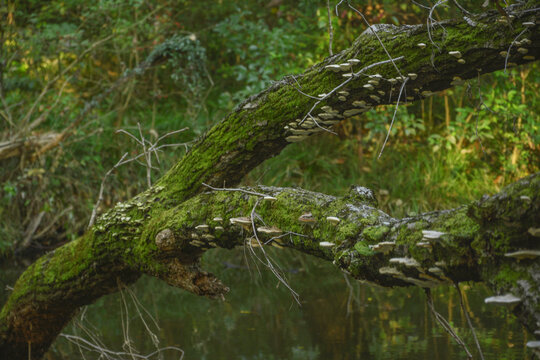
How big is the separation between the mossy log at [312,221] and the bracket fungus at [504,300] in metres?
0.02

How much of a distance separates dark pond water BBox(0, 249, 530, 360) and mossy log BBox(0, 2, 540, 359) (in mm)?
286

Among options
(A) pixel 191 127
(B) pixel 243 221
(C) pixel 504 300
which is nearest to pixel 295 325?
(B) pixel 243 221

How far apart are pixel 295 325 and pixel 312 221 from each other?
6.58 feet

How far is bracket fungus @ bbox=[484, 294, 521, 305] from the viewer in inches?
44.3

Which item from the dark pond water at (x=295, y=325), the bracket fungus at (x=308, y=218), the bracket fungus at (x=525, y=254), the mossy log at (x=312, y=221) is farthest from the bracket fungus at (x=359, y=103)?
the dark pond water at (x=295, y=325)

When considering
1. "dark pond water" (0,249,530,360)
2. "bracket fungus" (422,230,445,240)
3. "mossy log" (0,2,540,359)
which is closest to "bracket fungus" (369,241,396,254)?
"mossy log" (0,2,540,359)

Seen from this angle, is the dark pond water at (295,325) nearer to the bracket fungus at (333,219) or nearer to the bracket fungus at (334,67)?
the bracket fungus at (333,219)

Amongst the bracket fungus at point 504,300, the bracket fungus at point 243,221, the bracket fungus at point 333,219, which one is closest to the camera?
the bracket fungus at point 504,300

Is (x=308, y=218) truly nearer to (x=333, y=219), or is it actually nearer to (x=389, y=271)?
(x=333, y=219)

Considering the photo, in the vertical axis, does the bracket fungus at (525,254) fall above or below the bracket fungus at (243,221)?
above

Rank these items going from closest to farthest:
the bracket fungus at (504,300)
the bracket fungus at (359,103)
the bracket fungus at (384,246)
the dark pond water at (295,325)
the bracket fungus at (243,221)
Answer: the bracket fungus at (504,300) < the bracket fungus at (384,246) < the bracket fungus at (243,221) < the bracket fungus at (359,103) < the dark pond water at (295,325)

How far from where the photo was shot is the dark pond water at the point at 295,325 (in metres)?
3.05

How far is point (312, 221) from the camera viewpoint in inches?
67.2

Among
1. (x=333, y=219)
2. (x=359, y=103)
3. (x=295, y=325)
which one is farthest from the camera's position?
(x=295, y=325)
